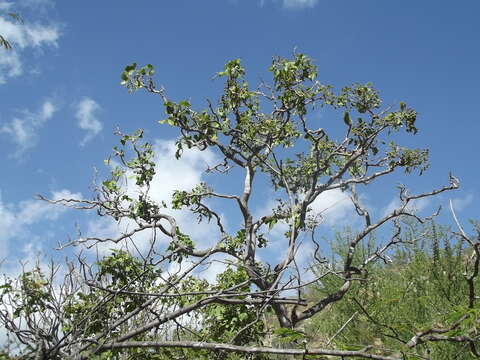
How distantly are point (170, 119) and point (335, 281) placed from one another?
286 inches

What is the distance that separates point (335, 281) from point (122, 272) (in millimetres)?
7840

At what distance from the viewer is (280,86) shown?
36.0 feet

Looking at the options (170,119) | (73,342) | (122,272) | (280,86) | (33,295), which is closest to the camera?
(73,342)

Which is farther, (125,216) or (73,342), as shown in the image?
(125,216)

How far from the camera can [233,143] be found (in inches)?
455

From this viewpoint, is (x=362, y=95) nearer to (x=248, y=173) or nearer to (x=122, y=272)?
(x=248, y=173)

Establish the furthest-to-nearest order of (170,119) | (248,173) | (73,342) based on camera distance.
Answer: (248,173)
(170,119)
(73,342)

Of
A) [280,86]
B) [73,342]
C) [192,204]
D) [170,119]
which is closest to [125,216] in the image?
[192,204]

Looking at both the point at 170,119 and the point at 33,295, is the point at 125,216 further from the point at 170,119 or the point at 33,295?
the point at 33,295

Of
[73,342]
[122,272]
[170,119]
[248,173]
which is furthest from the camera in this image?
[248,173]

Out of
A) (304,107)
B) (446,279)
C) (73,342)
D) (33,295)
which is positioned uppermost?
(304,107)

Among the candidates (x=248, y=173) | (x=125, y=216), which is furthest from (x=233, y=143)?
(x=125, y=216)

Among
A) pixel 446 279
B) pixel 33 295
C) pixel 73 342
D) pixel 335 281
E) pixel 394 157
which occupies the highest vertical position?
pixel 394 157

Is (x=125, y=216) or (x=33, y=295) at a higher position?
(x=125, y=216)
